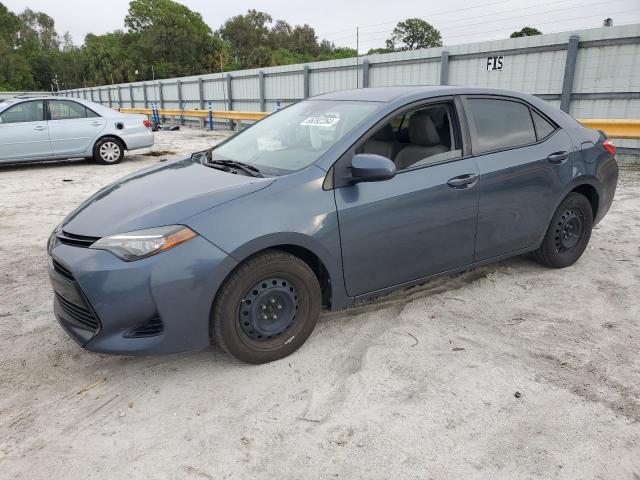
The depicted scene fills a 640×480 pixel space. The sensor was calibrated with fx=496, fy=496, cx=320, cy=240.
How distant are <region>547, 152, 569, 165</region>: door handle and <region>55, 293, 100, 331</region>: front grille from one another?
11.5 feet

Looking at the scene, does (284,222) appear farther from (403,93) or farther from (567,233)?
(567,233)

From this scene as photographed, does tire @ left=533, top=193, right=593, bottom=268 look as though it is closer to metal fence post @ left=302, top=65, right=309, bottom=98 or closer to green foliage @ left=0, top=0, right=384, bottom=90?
metal fence post @ left=302, top=65, right=309, bottom=98

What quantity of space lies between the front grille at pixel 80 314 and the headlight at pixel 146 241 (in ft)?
1.24

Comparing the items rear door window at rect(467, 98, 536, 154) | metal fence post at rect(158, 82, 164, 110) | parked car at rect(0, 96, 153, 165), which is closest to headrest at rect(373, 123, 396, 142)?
rear door window at rect(467, 98, 536, 154)

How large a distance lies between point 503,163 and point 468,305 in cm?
110

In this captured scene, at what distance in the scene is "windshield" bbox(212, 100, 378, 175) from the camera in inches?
127

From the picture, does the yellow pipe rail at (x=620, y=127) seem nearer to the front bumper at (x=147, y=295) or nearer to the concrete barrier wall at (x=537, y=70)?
the concrete barrier wall at (x=537, y=70)

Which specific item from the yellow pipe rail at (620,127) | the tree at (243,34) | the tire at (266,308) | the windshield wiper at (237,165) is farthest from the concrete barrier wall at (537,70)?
the tree at (243,34)

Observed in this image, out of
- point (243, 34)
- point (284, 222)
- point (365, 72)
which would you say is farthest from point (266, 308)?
point (243, 34)

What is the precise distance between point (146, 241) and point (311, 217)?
0.92 m

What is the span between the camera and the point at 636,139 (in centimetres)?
943

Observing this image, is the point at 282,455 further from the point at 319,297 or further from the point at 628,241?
the point at 628,241

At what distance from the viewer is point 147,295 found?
255 cm

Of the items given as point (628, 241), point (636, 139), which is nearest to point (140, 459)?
point (628, 241)
